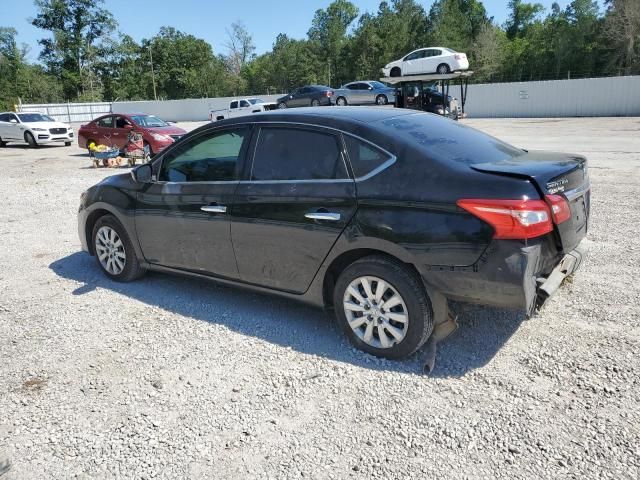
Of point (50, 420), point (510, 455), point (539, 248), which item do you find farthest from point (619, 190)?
point (50, 420)

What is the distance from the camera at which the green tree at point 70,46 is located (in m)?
69.3

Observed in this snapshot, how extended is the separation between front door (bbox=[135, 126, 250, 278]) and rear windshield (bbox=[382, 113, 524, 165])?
1321 millimetres

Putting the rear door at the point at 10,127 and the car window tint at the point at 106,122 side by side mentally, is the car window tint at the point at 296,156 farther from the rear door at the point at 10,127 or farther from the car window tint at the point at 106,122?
the rear door at the point at 10,127

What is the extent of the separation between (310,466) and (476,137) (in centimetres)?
277

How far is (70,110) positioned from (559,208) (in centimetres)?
5212

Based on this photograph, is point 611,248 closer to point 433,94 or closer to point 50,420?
point 50,420

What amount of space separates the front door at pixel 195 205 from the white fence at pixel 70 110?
46865 mm

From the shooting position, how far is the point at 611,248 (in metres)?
5.56

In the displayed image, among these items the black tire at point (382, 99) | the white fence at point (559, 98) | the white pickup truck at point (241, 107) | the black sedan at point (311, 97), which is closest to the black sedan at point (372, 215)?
the black tire at point (382, 99)

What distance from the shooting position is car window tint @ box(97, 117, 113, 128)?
17.2 metres

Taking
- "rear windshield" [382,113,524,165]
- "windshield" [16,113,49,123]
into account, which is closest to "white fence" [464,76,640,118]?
"windshield" [16,113,49,123]

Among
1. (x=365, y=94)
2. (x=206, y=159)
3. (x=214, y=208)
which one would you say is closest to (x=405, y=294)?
(x=214, y=208)

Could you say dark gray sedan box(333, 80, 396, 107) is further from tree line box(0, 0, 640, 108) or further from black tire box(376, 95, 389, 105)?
tree line box(0, 0, 640, 108)

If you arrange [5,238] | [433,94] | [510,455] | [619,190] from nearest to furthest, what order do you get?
1. [510,455]
2. [5,238]
3. [619,190]
4. [433,94]
